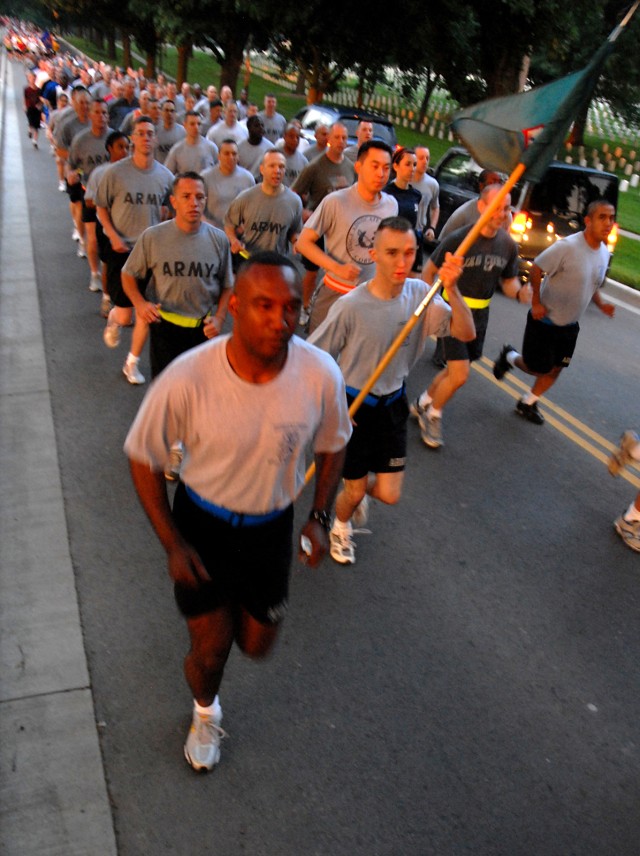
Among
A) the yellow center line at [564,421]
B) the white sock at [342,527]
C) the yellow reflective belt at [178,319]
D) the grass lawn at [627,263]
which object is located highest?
the yellow reflective belt at [178,319]

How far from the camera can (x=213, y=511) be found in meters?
3.04

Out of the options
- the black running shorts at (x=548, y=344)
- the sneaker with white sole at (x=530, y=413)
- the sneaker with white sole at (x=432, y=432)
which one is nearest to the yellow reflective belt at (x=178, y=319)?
the sneaker with white sole at (x=432, y=432)

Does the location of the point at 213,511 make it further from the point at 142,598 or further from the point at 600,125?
the point at 600,125

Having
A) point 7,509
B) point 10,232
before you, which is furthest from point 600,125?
point 7,509

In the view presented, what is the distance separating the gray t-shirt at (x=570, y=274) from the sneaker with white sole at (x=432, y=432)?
137 centimetres

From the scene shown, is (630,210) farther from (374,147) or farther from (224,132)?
(374,147)

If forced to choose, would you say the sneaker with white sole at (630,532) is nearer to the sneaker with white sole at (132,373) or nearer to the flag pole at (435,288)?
the flag pole at (435,288)

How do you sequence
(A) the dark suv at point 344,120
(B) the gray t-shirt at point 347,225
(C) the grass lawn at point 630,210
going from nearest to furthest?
(B) the gray t-shirt at point 347,225 → (A) the dark suv at point 344,120 → (C) the grass lawn at point 630,210

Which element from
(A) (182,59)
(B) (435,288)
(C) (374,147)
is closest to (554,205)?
(C) (374,147)

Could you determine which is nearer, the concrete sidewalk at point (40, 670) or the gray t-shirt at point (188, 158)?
the concrete sidewalk at point (40, 670)

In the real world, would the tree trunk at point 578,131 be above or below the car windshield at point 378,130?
below

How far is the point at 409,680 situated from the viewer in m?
4.09

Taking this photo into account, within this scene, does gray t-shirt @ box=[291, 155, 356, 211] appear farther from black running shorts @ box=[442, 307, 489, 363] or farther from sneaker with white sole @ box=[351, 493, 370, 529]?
sneaker with white sole @ box=[351, 493, 370, 529]

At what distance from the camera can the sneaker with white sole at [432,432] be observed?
6.78 metres
